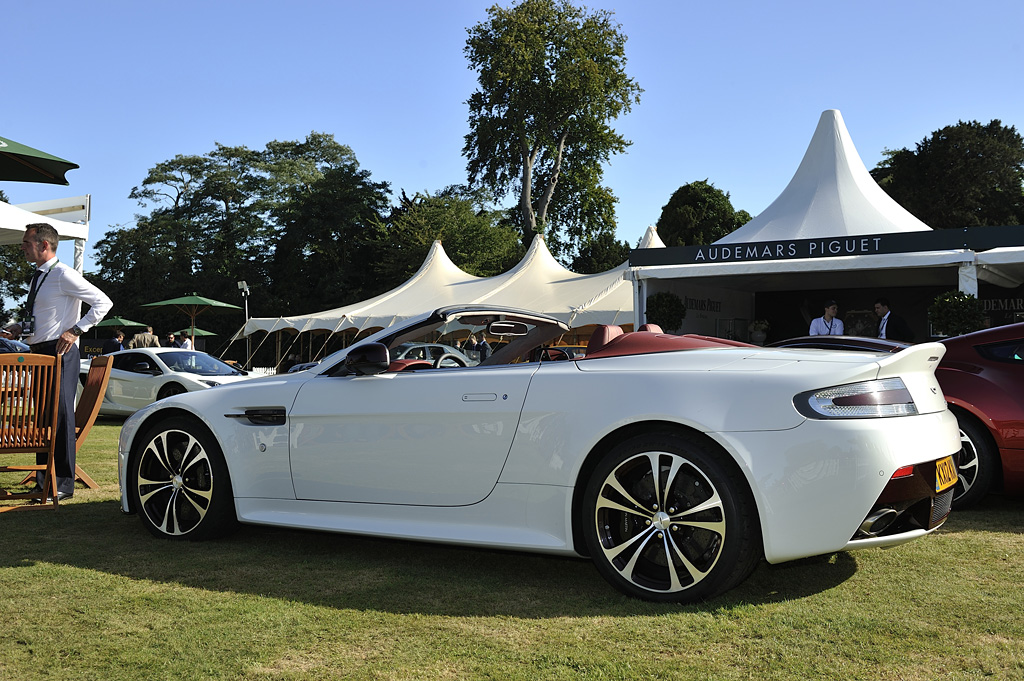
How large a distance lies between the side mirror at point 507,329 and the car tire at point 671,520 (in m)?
1.58

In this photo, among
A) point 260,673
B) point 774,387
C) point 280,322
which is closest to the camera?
point 260,673

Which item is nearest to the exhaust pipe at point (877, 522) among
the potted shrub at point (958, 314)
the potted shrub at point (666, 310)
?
the potted shrub at point (958, 314)

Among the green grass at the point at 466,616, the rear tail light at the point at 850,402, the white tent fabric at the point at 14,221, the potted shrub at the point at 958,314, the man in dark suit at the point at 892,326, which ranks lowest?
the green grass at the point at 466,616

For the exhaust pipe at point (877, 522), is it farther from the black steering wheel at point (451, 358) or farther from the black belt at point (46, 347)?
the black belt at point (46, 347)

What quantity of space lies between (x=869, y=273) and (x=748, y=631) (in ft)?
53.5

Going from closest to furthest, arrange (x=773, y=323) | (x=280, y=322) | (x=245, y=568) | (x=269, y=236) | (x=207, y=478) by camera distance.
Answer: (x=245, y=568) → (x=207, y=478) → (x=773, y=323) → (x=280, y=322) → (x=269, y=236)

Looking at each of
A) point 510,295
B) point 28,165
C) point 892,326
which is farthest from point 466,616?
point 510,295

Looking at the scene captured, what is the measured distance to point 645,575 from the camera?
3.53 m

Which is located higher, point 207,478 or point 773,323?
point 773,323

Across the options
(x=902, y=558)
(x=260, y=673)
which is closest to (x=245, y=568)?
(x=260, y=673)

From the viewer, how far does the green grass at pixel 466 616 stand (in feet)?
9.09

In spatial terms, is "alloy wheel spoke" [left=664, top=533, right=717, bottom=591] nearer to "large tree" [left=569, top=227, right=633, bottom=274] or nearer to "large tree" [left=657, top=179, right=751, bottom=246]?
"large tree" [left=569, top=227, right=633, bottom=274]

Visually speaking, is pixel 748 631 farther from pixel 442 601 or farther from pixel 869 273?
pixel 869 273

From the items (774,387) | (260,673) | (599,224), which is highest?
(599,224)
